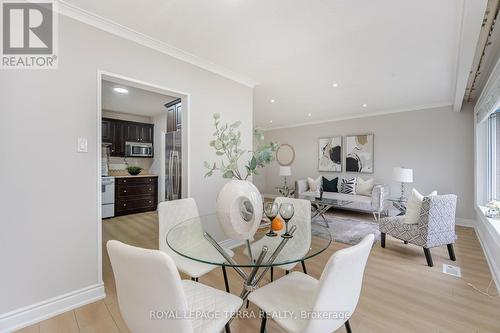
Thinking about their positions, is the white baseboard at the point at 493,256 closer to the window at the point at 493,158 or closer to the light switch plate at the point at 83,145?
the window at the point at 493,158

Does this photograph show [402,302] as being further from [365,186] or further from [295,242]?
[365,186]

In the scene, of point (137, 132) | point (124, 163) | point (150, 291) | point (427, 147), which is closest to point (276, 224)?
point (150, 291)

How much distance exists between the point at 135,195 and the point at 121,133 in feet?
5.15

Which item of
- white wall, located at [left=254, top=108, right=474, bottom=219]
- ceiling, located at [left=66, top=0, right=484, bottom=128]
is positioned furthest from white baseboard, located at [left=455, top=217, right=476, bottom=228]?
ceiling, located at [left=66, top=0, right=484, bottom=128]

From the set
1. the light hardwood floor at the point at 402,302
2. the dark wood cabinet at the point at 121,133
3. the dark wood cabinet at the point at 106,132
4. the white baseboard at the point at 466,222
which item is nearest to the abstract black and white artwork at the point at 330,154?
the white baseboard at the point at 466,222

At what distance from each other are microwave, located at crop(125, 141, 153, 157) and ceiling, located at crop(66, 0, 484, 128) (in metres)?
3.77

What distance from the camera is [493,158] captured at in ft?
11.7

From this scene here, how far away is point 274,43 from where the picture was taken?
2.43m

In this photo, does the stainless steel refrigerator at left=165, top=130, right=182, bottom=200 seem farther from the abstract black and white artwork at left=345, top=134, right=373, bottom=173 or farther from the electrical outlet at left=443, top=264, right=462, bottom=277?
the abstract black and white artwork at left=345, top=134, right=373, bottom=173

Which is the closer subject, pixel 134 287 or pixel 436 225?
pixel 134 287

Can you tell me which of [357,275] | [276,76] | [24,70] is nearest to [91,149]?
[24,70]

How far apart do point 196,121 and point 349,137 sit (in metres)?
4.62

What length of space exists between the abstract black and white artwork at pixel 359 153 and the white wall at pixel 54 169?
17.5 ft

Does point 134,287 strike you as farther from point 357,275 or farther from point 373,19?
point 373,19
